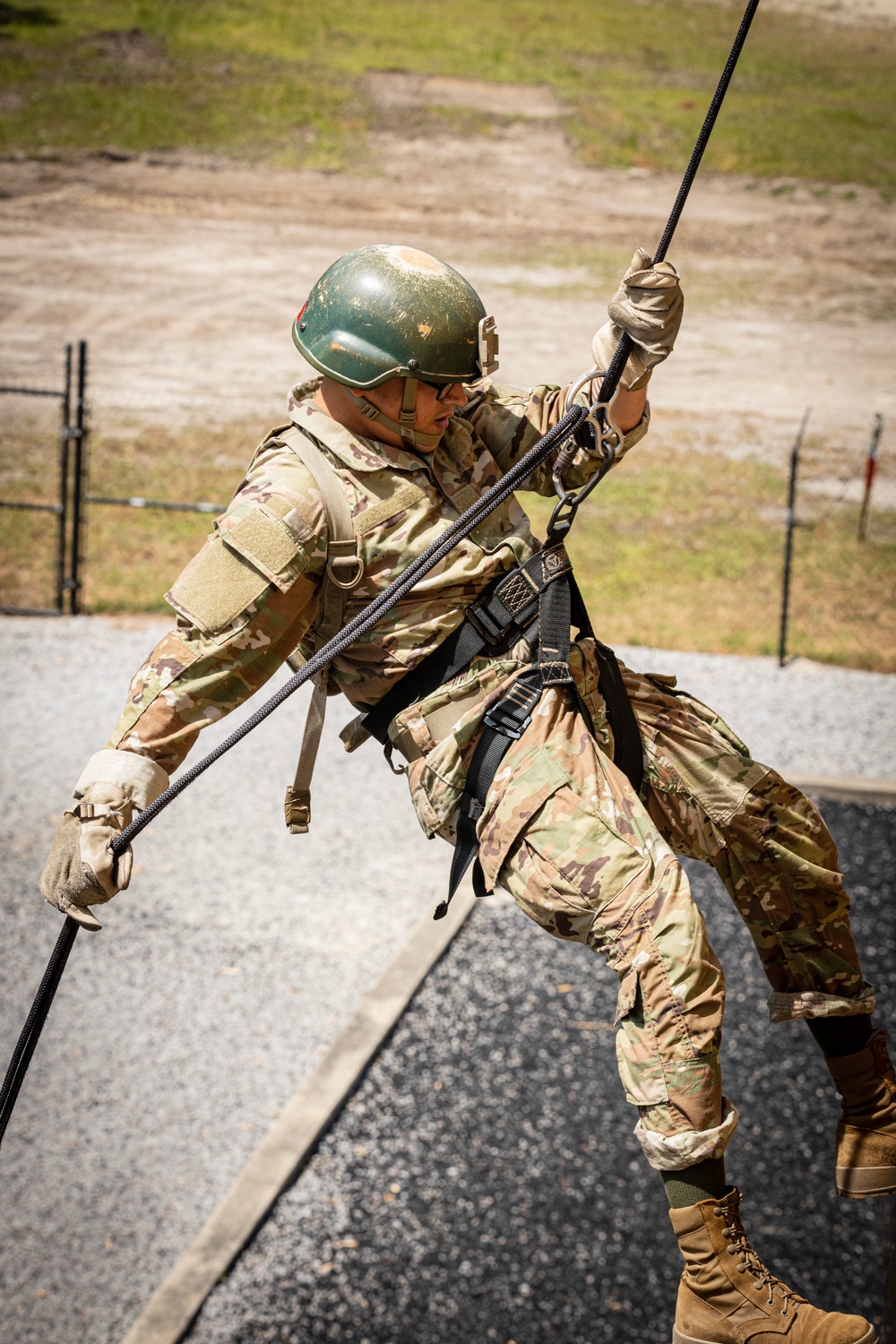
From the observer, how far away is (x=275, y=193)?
49.7 ft

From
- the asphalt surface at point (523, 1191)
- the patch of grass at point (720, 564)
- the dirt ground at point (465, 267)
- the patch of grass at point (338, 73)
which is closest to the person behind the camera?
the asphalt surface at point (523, 1191)

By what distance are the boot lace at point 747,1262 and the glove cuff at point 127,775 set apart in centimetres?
124

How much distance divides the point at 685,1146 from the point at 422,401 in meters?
1.45

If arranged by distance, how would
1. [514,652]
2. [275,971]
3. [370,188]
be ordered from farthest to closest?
[370,188], [275,971], [514,652]

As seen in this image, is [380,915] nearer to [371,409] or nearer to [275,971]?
[275,971]

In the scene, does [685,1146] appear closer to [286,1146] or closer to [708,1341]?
[708,1341]

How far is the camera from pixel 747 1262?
83.7 inches

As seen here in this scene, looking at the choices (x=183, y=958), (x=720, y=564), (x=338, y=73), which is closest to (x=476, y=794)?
(x=183, y=958)

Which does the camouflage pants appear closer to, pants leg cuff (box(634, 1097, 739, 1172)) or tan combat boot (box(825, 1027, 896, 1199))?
pants leg cuff (box(634, 1097, 739, 1172))

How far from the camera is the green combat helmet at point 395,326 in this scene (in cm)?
233

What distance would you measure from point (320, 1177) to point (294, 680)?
12.0ft

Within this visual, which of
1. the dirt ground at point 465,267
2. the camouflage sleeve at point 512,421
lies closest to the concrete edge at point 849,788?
the camouflage sleeve at point 512,421

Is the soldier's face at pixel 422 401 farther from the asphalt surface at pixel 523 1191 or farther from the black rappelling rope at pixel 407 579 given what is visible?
the asphalt surface at pixel 523 1191

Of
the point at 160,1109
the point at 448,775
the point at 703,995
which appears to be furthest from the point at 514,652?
the point at 160,1109
